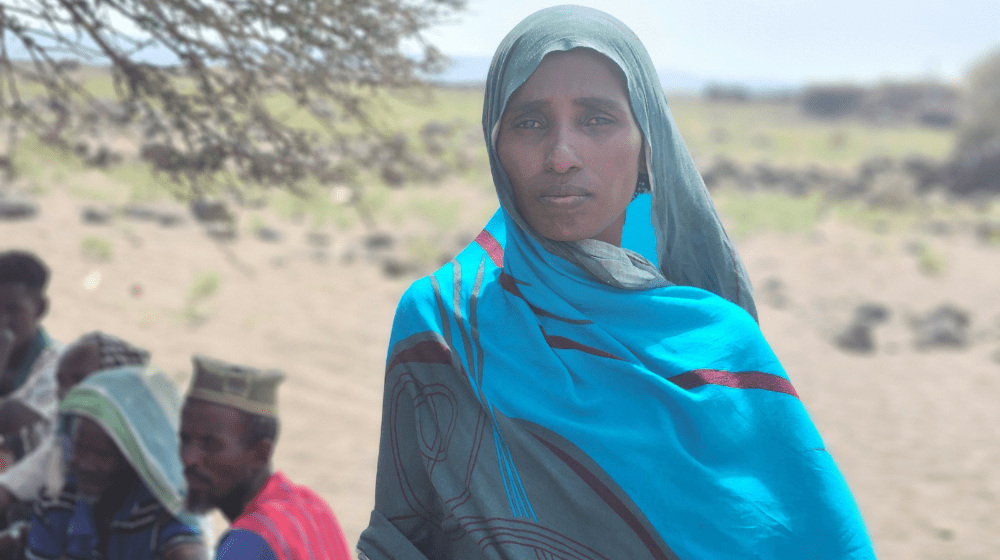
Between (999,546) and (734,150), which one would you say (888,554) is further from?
(734,150)

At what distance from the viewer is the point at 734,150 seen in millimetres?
43281

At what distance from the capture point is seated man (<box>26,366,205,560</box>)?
2783mm

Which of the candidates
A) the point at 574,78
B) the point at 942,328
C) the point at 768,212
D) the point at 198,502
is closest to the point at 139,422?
the point at 198,502

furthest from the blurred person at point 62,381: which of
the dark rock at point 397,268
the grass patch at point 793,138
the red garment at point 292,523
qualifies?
the grass patch at point 793,138

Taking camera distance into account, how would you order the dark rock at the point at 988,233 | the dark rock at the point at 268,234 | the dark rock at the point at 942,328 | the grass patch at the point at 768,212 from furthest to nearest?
the grass patch at the point at 768,212, the dark rock at the point at 988,233, the dark rock at the point at 268,234, the dark rock at the point at 942,328

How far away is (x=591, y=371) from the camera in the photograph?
1.44 metres

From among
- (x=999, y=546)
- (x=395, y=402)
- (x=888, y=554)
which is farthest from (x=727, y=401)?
(x=999, y=546)

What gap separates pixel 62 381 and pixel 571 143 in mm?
2879

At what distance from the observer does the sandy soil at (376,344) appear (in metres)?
6.76

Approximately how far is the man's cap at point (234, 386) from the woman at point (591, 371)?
1113mm

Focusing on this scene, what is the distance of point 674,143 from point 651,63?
0.16 meters

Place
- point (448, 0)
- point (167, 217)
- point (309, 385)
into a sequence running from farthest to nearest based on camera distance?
point (167, 217), point (309, 385), point (448, 0)

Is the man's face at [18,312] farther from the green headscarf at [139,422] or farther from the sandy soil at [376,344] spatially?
the sandy soil at [376,344]

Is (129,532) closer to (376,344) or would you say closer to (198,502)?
(198,502)
